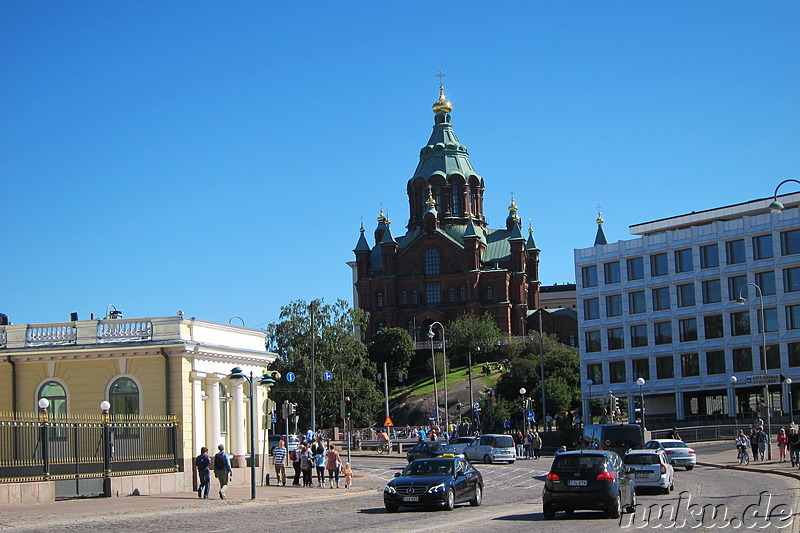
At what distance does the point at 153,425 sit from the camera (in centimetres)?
3675

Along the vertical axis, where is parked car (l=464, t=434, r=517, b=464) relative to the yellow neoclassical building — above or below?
below

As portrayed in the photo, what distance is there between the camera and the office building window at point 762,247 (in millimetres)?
78688

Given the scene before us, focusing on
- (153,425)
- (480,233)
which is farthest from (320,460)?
(480,233)

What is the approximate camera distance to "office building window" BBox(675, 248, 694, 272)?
275 feet

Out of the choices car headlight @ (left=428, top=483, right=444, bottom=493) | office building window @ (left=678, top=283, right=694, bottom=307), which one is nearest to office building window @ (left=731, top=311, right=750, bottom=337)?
office building window @ (left=678, top=283, right=694, bottom=307)

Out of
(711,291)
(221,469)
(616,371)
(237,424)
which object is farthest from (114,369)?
(616,371)

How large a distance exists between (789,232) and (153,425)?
178 feet

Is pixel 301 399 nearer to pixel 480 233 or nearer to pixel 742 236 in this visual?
pixel 742 236

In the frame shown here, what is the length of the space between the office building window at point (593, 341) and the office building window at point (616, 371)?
192cm

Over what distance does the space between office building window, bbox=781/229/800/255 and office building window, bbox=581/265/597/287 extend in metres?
17.0

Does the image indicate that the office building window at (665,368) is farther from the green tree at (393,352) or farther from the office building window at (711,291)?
the green tree at (393,352)

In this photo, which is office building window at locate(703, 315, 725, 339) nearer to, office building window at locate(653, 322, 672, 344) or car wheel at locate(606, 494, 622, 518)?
office building window at locate(653, 322, 672, 344)

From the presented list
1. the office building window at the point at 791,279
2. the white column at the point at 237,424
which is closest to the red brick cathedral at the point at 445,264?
the office building window at the point at 791,279

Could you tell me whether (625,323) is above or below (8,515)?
above
